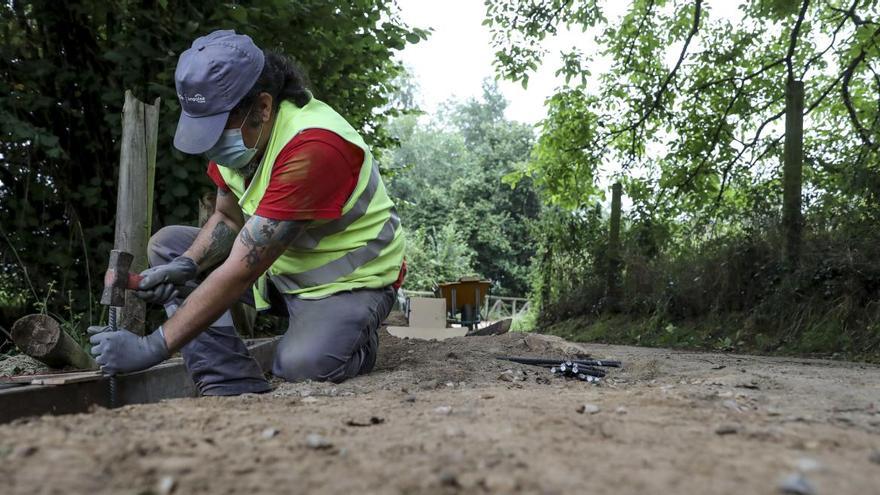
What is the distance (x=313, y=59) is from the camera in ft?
17.9

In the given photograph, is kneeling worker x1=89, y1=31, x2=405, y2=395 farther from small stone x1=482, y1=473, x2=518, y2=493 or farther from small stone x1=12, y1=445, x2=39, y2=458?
small stone x1=482, y1=473, x2=518, y2=493

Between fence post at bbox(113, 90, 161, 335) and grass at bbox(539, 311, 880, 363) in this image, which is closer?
fence post at bbox(113, 90, 161, 335)

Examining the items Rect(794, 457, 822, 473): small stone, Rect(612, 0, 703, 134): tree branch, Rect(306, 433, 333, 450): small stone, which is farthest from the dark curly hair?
Rect(612, 0, 703, 134): tree branch

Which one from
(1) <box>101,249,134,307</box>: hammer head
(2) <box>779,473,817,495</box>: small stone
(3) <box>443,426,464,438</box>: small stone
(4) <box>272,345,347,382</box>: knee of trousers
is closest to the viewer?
(2) <box>779,473,817,495</box>: small stone

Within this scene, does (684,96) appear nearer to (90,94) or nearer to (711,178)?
(711,178)

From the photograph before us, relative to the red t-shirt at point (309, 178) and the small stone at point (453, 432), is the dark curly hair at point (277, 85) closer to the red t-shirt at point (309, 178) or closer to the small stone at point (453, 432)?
the red t-shirt at point (309, 178)

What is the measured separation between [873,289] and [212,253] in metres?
5.32

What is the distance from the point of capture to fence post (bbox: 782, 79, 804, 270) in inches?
269

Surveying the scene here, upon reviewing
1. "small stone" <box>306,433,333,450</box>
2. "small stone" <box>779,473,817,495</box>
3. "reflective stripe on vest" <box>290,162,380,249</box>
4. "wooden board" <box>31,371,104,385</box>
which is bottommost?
"wooden board" <box>31,371,104,385</box>

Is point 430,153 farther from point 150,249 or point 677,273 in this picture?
point 150,249

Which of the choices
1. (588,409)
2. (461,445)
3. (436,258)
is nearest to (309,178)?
(588,409)

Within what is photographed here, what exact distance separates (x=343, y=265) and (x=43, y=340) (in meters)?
1.34

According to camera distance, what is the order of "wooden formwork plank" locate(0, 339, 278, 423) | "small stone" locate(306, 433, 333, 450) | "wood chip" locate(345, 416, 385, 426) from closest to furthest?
"small stone" locate(306, 433, 333, 450) < "wood chip" locate(345, 416, 385, 426) < "wooden formwork plank" locate(0, 339, 278, 423)

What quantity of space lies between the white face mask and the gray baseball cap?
0.08 m
